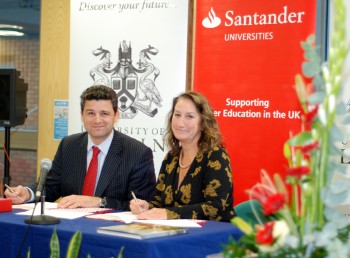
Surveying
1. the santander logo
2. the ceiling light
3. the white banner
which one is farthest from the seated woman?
the ceiling light

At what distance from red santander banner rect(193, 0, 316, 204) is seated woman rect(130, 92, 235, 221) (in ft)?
3.08

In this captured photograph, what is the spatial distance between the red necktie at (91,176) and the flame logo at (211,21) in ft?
4.87

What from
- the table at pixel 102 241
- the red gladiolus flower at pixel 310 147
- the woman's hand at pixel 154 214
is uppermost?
the red gladiolus flower at pixel 310 147

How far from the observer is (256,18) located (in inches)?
175

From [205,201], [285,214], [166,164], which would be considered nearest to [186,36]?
[166,164]

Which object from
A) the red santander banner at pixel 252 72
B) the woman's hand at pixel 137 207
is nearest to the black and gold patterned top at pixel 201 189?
the woman's hand at pixel 137 207

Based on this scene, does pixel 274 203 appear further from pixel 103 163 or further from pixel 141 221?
pixel 103 163

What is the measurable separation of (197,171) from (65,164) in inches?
35.9

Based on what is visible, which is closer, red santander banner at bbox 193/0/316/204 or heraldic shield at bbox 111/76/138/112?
red santander banner at bbox 193/0/316/204

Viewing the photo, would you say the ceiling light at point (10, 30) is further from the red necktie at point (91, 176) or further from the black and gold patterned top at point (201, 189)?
the black and gold patterned top at point (201, 189)

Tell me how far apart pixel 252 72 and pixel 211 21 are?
55 centimetres

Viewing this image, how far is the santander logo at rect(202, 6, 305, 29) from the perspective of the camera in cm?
429

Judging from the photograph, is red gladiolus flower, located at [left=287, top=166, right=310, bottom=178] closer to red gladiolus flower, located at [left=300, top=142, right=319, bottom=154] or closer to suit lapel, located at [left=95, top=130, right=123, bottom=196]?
red gladiolus flower, located at [left=300, top=142, right=319, bottom=154]

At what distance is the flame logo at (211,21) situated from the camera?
15.2 ft
